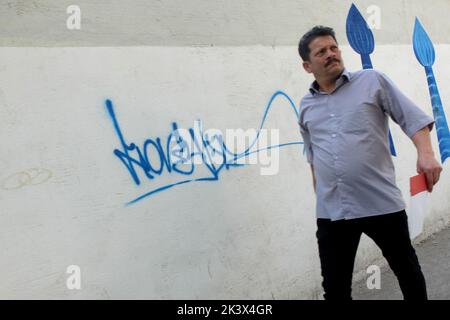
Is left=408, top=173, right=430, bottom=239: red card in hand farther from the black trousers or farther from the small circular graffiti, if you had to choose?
the small circular graffiti

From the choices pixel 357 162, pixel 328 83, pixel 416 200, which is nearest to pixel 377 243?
pixel 416 200

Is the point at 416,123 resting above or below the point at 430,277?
above

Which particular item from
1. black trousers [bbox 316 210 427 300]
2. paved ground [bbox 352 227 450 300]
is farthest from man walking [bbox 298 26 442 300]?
paved ground [bbox 352 227 450 300]

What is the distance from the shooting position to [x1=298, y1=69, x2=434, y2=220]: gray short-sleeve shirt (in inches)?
96.7

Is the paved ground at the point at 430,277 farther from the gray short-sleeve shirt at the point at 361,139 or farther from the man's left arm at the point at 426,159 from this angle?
the man's left arm at the point at 426,159

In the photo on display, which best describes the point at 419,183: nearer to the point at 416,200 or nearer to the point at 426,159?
the point at 426,159

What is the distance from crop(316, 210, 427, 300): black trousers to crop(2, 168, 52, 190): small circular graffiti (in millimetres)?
1448

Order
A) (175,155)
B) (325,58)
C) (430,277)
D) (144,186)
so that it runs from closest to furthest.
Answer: (325,58), (144,186), (175,155), (430,277)

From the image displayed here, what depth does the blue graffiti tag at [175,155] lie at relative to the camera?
2.79 meters

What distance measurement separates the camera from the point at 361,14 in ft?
14.5

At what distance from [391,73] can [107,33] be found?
2.94 m

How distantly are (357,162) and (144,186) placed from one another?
46.6 inches

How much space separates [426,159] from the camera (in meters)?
2.33
